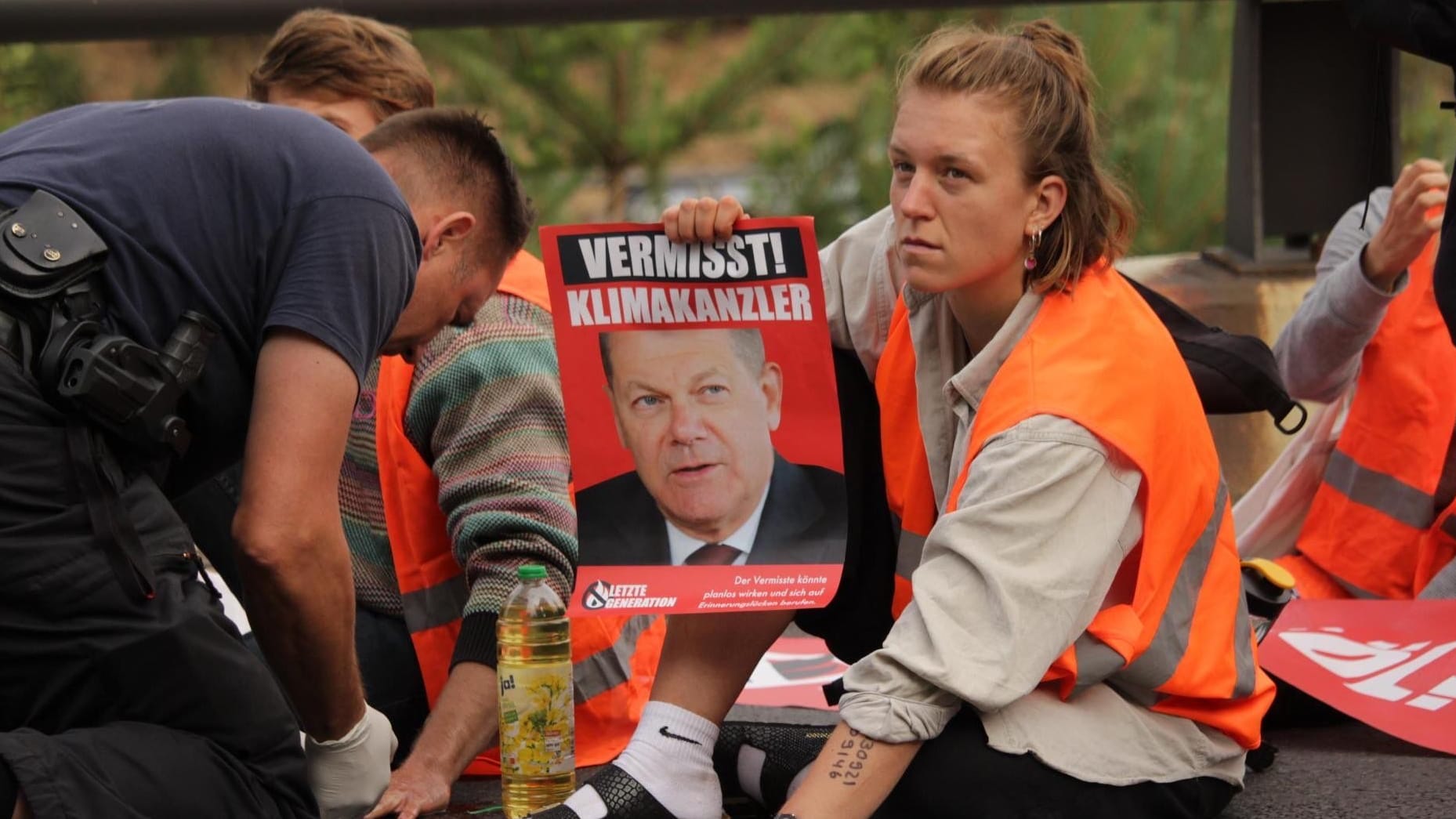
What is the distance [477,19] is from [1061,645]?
3.03m

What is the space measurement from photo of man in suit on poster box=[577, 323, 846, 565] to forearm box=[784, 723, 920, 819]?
0.49m

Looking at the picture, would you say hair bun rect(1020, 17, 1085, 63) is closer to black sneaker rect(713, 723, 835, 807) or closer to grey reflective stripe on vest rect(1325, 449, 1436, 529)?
black sneaker rect(713, 723, 835, 807)

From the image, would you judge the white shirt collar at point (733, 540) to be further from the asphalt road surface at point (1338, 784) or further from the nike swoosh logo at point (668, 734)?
the asphalt road surface at point (1338, 784)

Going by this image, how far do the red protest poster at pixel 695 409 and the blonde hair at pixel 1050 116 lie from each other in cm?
37

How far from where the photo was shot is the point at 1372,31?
317cm

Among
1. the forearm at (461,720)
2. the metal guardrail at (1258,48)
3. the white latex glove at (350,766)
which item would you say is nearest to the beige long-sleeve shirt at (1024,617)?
the white latex glove at (350,766)

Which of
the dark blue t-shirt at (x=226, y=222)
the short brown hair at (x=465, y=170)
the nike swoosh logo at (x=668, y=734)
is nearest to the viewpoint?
the dark blue t-shirt at (x=226, y=222)

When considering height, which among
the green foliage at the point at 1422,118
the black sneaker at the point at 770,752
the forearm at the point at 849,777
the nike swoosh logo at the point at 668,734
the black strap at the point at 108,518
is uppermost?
the black strap at the point at 108,518

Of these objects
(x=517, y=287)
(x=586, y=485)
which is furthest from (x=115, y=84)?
(x=586, y=485)

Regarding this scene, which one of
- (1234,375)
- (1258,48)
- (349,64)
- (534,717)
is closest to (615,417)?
(534,717)

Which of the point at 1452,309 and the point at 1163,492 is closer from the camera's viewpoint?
the point at 1163,492

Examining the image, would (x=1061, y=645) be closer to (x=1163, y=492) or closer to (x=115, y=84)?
(x=1163, y=492)

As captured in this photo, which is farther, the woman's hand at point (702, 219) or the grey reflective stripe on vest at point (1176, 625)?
Result: the woman's hand at point (702, 219)

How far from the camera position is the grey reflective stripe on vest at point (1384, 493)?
3.81 meters
